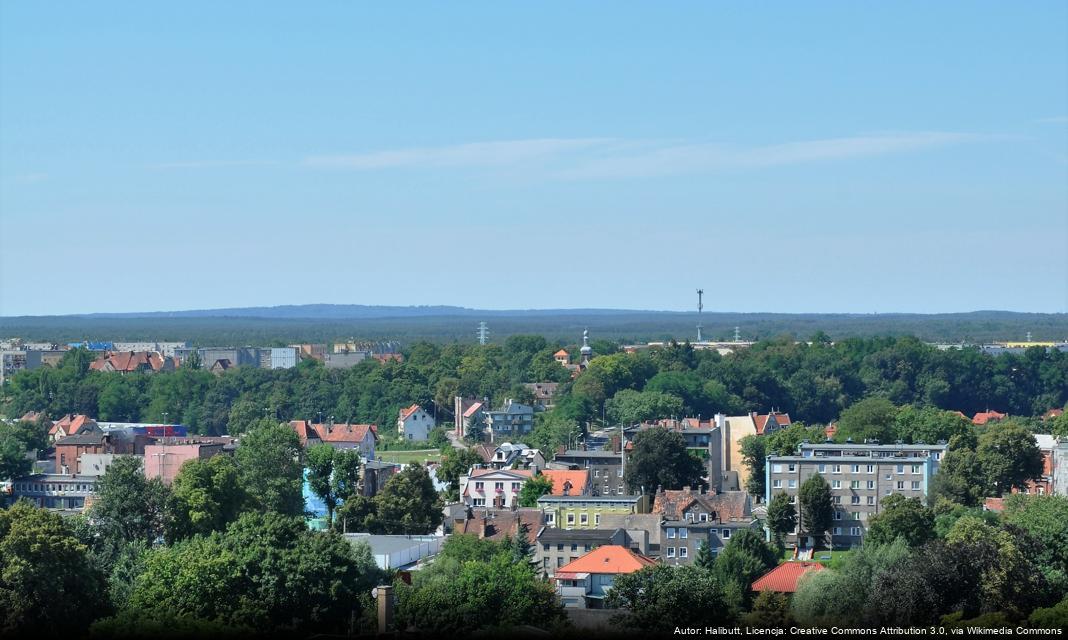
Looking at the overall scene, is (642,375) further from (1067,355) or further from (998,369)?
(1067,355)

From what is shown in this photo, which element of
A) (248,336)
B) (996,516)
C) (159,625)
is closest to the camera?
(159,625)

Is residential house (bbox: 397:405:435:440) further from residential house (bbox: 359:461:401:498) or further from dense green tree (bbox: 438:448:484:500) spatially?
Result: residential house (bbox: 359:461:401:498)

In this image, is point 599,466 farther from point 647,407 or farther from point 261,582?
Answer: point 261,582

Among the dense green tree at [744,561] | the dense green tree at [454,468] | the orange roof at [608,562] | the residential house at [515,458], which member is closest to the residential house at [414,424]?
the residential house at [515,458]

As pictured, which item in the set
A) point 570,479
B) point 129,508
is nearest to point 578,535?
point 129,508

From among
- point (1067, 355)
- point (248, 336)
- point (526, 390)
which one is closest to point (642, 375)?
point (526, 390)

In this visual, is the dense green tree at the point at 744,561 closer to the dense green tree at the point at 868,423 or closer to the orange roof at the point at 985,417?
the dense green tree at the point at 868,423

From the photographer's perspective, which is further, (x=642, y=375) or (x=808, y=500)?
(x=642, y=375)

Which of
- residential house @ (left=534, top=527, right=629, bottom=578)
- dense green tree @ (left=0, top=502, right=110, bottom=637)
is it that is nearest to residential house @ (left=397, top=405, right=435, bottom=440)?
residential house @ (left=534, top=527, right=629, bottom=578)
